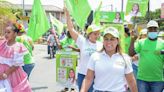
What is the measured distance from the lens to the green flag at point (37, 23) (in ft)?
30.0

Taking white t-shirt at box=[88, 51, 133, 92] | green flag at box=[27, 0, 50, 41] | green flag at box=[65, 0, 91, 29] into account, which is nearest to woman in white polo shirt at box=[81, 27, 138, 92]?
white t-shirt at box=[88, 51, 133, 92]

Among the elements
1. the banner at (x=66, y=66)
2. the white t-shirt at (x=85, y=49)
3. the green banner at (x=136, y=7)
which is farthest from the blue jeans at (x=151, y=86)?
the green banner at (x=136, y=7)

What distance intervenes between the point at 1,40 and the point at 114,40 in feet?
4.50

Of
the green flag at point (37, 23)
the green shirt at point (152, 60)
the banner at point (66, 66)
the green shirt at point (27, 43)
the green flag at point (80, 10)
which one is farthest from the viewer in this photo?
the banner at point (66, 66)

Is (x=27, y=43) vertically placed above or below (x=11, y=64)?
above

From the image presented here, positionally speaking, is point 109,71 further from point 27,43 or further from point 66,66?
point 66,66

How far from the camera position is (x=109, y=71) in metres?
4.75

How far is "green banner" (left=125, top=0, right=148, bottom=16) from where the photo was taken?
14.8 metres

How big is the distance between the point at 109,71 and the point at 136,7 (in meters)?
10.4

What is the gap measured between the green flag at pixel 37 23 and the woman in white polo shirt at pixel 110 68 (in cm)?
437

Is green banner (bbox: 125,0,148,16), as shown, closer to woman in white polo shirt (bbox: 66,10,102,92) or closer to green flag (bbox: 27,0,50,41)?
green flag (bbox: 27,0,50,41)

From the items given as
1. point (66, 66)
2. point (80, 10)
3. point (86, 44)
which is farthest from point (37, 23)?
point (86, 44)

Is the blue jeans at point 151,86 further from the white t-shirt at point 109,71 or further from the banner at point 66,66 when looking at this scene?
the banner at point 66,66

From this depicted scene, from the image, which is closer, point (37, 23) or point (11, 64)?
point (11, 64)
